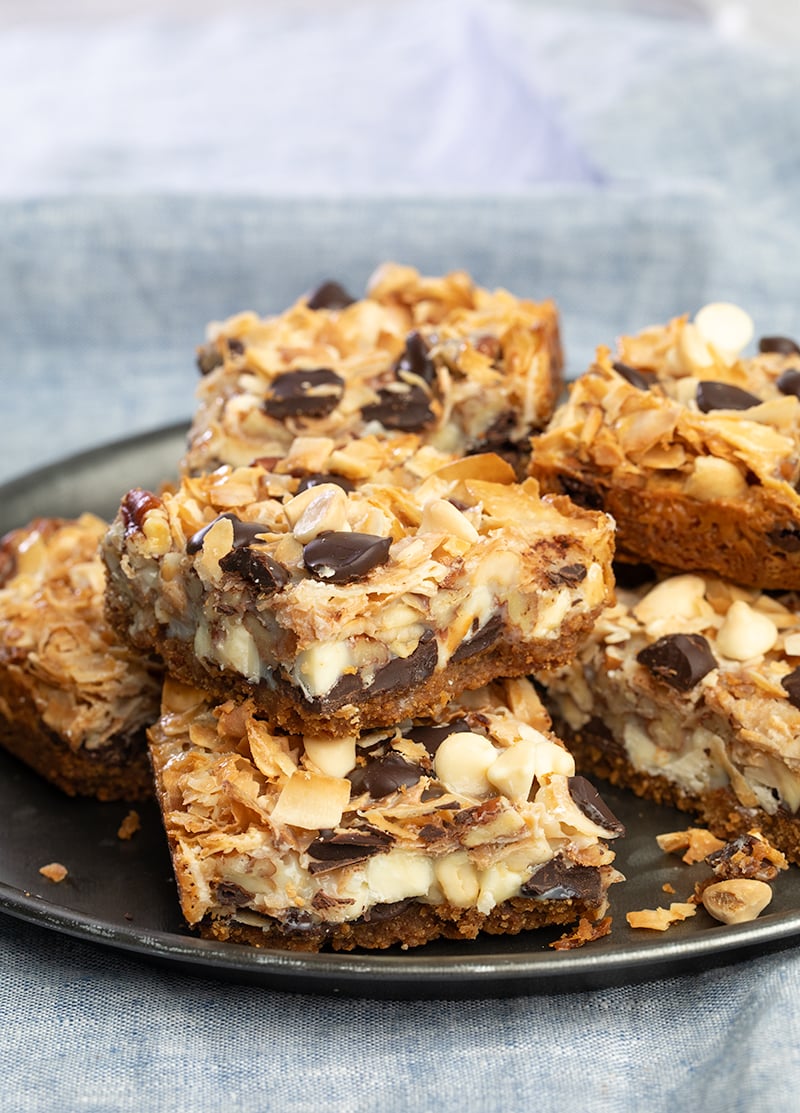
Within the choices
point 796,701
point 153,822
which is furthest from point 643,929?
point 153,822

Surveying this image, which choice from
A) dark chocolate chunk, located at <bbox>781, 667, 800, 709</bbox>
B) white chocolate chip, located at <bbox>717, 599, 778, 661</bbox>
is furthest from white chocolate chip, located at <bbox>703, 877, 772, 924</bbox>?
white chocolate chip, located at <bbox>717, 599, 778, 661</bbox>

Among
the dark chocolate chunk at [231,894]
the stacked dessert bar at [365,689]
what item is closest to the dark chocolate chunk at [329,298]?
the stacked dessert bar at [365,689]

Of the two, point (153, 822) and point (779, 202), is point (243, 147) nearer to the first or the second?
point (779, 202)

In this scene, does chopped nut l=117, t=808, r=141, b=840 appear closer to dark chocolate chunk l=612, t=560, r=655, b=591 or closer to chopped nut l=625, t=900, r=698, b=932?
chopped nut l=625, t=900, r=698, b=932

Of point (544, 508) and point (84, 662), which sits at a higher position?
point (544, 508)

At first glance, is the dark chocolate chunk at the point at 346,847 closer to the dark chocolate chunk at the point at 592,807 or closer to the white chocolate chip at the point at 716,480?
the dark chocolate chunk at the point at 592,807

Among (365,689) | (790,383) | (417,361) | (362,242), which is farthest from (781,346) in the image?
(362,242)
